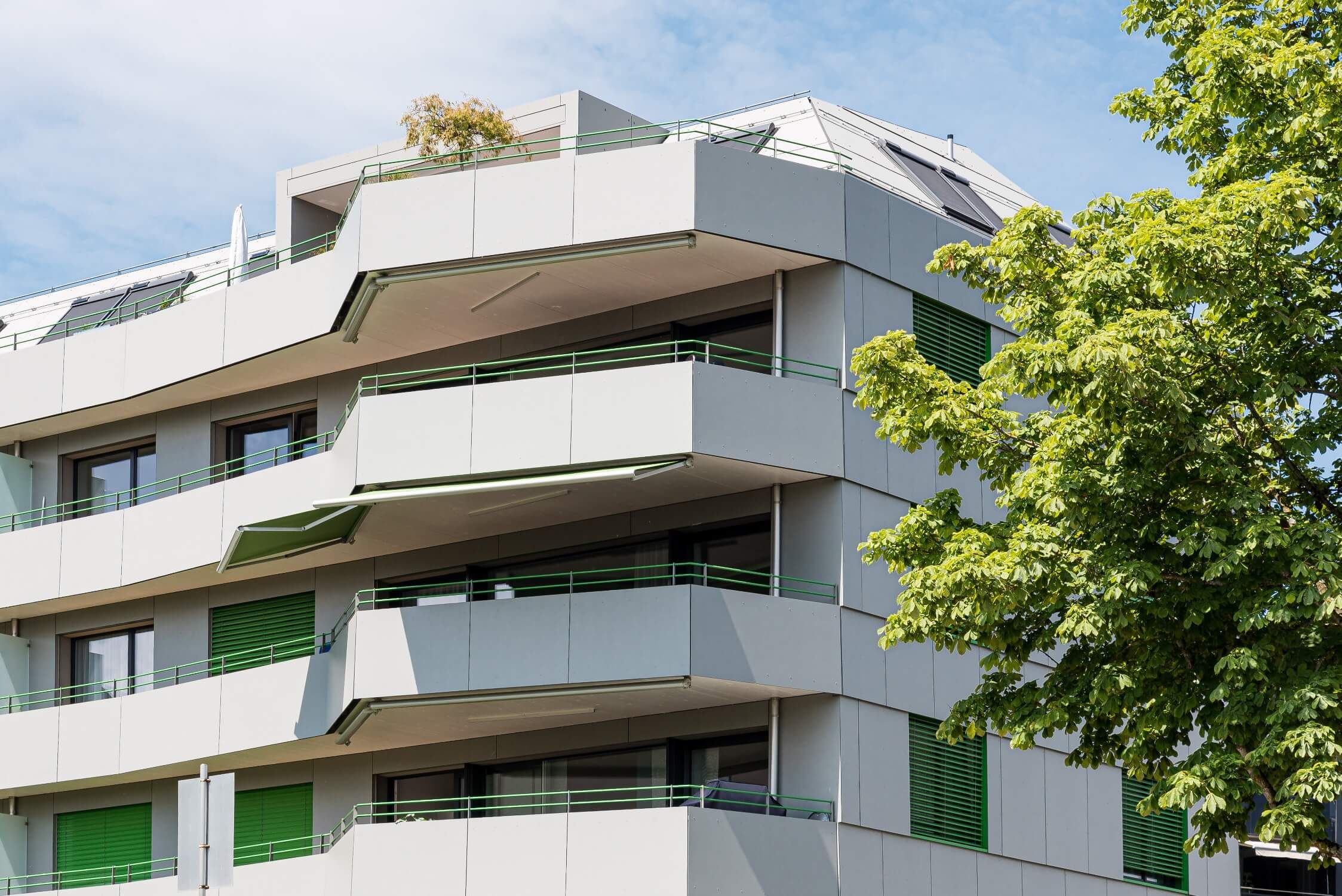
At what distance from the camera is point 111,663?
1203 inches

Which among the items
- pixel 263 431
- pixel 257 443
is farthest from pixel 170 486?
pixel 263 431

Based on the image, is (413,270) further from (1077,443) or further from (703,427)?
(1077,443)

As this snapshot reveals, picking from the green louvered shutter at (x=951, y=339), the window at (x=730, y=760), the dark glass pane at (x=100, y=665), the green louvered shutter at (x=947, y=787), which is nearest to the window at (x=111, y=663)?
the dark glass pane at (x=100, y=665)

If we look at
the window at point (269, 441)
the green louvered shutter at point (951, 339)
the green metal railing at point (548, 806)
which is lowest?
the green metal railing at point (548, 806)

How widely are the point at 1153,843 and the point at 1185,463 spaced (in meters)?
12.9

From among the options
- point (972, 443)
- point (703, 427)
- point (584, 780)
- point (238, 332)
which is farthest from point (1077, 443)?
point (238, 332)

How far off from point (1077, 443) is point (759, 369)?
8.49m

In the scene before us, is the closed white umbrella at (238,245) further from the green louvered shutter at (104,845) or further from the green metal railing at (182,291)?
the green louvered shutter at (104,845)

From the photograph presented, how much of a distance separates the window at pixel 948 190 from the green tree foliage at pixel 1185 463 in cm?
1042

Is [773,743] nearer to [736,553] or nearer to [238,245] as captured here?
[736,553]

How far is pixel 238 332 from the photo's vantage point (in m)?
28.1

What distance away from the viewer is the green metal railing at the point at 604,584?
2342cm

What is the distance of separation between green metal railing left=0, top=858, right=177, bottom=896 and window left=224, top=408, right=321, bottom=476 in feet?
20.0

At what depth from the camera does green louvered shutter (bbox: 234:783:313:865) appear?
27.3 metres
